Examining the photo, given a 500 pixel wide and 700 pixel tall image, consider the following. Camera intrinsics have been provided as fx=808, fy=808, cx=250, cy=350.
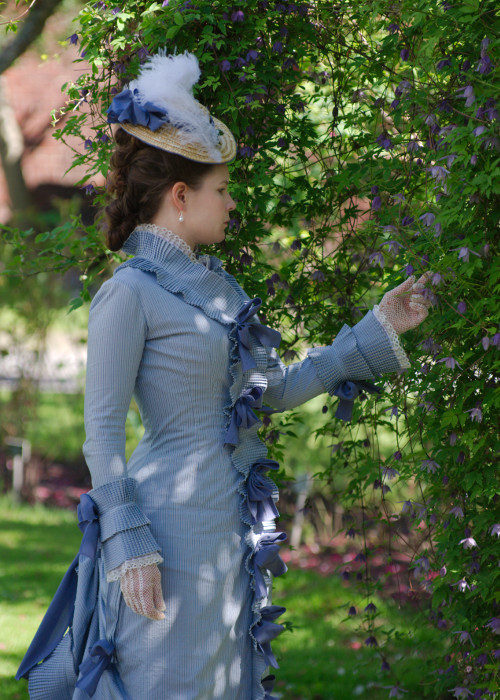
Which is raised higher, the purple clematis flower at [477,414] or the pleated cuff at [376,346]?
the pleated cuff at [376,346]

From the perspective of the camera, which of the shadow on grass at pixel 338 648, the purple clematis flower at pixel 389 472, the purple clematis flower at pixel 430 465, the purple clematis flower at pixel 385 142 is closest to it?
the purple clematis flower at pixel 430 465

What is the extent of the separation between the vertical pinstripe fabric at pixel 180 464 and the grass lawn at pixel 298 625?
3.20ft

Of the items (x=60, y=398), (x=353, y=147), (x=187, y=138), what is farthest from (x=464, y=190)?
(x=60, y=398)

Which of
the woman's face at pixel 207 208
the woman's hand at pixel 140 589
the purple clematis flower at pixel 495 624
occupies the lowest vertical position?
the purple clematis flower at pixel 495 624

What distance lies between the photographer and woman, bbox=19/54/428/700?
69.6 inches

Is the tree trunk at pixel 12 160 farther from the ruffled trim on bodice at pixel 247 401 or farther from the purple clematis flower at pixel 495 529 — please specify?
the purple clematis flower at pixel 495 529

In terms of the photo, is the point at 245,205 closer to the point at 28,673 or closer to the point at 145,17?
the point at 145,17

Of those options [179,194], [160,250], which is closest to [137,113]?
[179,194]

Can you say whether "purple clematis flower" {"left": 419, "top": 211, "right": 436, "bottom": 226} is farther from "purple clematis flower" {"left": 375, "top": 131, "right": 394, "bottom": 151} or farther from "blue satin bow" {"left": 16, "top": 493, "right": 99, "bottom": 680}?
"blue satin bow" {"left": 16, "top": 493, "right": 99, "bottom": 680}

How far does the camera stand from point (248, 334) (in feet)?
6.24

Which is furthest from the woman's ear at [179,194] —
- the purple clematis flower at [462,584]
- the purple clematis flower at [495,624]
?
the purple clematis flower at [495,624]

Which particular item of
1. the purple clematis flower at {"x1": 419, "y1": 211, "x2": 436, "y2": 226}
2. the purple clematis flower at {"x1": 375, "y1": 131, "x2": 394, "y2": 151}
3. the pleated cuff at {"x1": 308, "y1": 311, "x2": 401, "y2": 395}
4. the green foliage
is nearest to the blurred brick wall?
the green foliage

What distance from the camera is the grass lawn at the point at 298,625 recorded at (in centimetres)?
350

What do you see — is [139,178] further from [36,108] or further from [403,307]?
[36,108]
